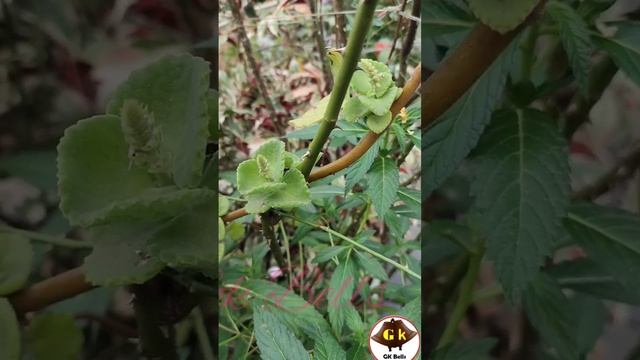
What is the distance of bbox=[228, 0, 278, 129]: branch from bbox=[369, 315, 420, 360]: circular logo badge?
0.15 m

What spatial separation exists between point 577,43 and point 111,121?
274 millimetres

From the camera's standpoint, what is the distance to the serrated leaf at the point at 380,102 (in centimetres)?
44

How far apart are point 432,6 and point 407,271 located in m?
0.17

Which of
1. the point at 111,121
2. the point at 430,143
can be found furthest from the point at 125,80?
the point at 430,143

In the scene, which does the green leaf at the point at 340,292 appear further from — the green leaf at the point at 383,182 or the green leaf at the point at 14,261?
the green leaf at the point at 14,261

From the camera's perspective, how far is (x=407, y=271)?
0.47 metres

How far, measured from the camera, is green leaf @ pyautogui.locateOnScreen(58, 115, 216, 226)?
43 cm

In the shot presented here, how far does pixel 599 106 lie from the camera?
0.46m

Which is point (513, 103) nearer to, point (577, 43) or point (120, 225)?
point (577, 43)

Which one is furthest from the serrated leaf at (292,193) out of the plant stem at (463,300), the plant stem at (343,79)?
the plant stem at (463,300)

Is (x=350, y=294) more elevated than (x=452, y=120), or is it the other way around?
(x=452, y=120)

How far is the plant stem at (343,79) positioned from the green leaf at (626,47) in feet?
0.43

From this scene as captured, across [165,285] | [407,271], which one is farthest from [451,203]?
[165,285]

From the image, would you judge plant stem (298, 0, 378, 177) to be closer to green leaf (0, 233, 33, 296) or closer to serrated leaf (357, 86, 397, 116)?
serrated leaf (357, 86, 397, 116)
